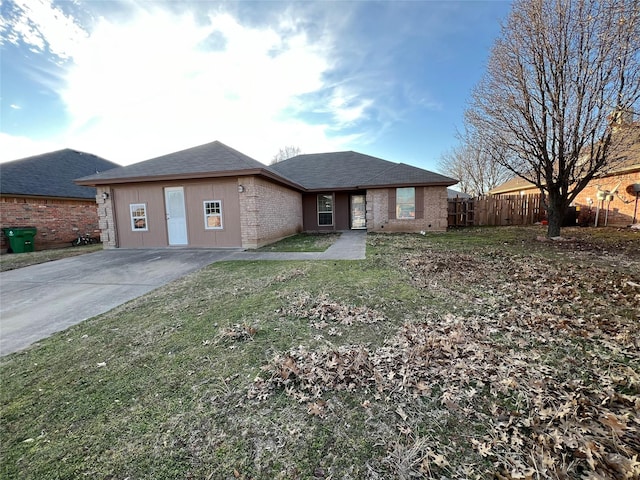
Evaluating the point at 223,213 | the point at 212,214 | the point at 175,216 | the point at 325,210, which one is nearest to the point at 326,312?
the point at 223,213

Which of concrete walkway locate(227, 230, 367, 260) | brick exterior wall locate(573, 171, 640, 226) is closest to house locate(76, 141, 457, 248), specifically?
concrete walkway locate(227, 230, 367, 260)

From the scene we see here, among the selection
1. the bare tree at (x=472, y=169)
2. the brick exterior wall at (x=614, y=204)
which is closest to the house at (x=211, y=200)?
the brick exterior wall at (x=614, y=204)

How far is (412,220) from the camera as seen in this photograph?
46.5 feet

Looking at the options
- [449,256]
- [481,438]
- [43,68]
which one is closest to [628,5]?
[449,256]

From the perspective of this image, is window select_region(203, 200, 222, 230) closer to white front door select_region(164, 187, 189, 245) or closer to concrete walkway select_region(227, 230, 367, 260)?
white front door select_region(164, 187, 189, 245)

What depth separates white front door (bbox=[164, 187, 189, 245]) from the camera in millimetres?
10477

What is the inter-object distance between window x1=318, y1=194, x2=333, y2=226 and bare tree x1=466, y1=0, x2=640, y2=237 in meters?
8.30

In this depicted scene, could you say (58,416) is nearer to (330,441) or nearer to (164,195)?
(330,441)

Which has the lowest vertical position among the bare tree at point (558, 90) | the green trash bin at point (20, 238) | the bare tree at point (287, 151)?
the green trash bin at point (20, 238)

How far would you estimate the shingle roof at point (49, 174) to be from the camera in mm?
12188

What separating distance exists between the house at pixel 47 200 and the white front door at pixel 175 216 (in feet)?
20.9

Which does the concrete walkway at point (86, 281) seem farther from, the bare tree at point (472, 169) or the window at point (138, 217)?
the bare tree at point (472, 169)

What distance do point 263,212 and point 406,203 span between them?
7483 millimetres

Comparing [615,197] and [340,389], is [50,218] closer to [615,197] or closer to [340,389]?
[340,389]
